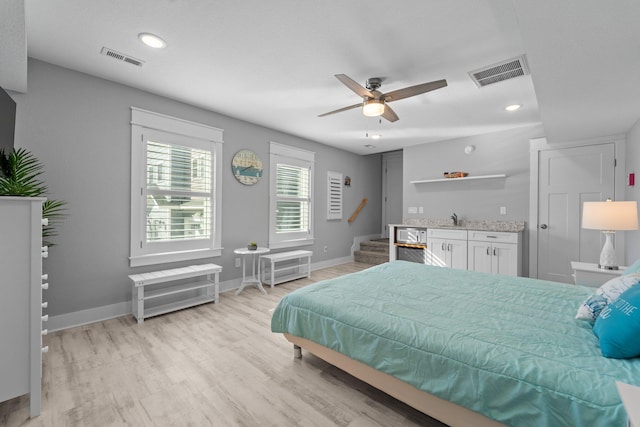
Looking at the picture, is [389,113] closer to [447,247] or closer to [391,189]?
[447,247]

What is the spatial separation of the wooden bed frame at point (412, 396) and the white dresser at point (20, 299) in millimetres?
1673

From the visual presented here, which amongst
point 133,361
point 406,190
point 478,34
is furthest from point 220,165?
point 406,190

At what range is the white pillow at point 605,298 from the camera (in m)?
1.45

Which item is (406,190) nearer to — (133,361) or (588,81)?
(588,81)

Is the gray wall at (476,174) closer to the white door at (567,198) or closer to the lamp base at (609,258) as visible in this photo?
the white door at (567,198)

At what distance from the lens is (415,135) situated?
490 centimetres

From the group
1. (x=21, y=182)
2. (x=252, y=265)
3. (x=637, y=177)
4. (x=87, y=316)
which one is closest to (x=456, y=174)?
(x=637, y=177)

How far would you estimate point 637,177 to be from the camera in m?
2.97

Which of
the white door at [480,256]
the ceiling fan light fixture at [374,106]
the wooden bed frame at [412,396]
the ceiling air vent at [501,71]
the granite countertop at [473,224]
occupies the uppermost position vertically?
the ceiling air vent at [501,71]

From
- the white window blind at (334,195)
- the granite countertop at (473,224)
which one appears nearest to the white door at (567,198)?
the granite countertop at (473,224)

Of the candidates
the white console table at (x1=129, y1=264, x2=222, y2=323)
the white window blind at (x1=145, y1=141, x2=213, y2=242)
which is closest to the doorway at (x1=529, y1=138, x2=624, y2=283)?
the white console table at (x1=129, y1=264, x2=222, y2=323)

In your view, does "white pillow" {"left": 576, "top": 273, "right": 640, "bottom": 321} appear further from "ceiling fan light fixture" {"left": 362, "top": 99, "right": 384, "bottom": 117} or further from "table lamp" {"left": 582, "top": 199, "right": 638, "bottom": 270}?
"ceiling fan light fixture" {"left": 362, "top": 99, "right": 384, "bottom": 117}

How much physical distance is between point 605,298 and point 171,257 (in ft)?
13.0

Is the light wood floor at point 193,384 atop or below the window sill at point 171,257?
below
